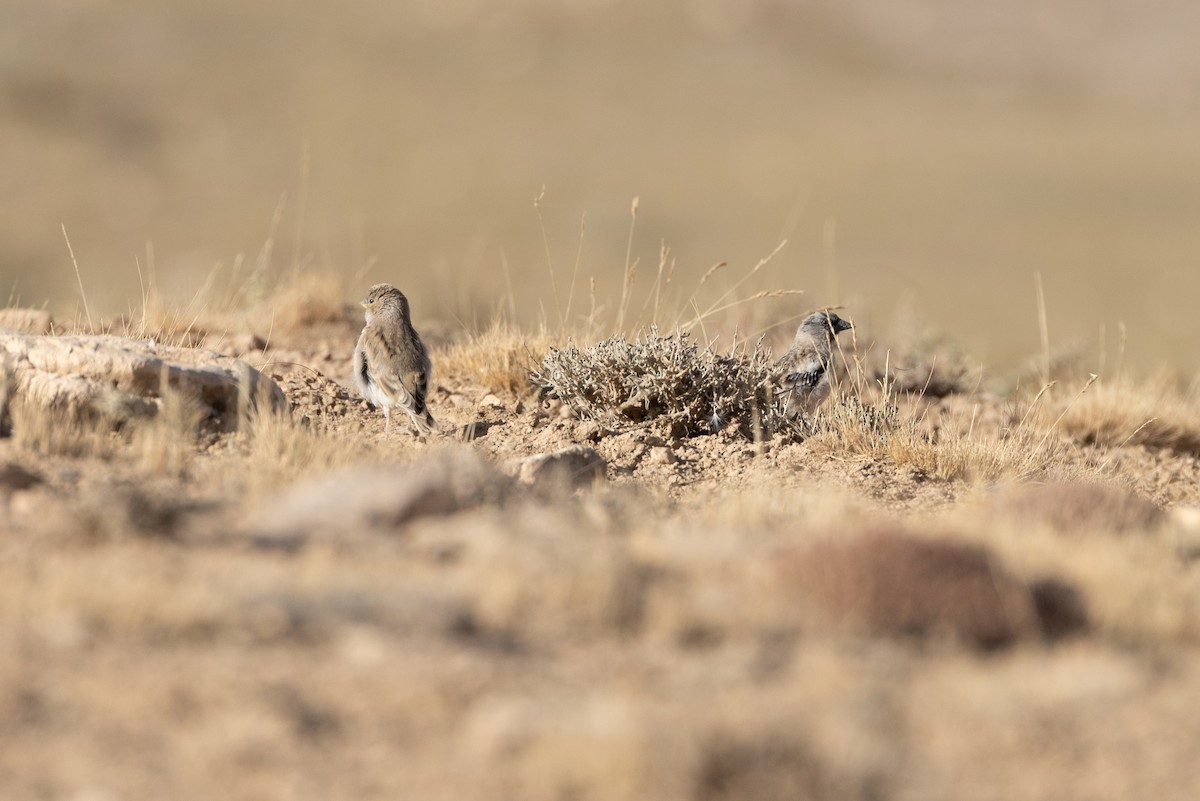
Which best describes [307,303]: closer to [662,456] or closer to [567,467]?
[662,456]

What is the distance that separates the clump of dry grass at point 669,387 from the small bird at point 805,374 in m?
0.10

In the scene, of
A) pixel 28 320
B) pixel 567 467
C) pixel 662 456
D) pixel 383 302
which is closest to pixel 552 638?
pixel 567 467

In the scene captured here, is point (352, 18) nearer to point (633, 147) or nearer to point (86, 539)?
point (633, 147)

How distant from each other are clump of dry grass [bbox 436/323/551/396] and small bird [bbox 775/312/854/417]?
65.2 inches

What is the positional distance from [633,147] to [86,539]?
4472cm

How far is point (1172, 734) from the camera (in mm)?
3551

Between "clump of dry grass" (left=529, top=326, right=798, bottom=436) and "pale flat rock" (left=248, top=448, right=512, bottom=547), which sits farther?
"clump of dry grass" (left=529, top=326, right=798, bottom=436)

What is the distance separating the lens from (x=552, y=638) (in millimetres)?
3980

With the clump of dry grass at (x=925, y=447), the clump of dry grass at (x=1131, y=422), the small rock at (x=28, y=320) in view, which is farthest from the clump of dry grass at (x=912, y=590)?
the small rock at (x=28, y=320)

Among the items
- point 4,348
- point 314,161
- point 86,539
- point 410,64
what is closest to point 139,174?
point 314,161

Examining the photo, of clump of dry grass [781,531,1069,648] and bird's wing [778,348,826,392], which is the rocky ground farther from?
bird's wing [778,348,826,392]

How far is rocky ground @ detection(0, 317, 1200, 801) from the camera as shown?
323 centimetres

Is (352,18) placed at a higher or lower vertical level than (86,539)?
higher

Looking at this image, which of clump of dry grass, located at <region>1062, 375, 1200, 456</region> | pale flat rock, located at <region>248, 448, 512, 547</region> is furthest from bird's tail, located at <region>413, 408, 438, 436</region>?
clump of dry grass, located at <region>1062, 375, 1200, 456</region>
